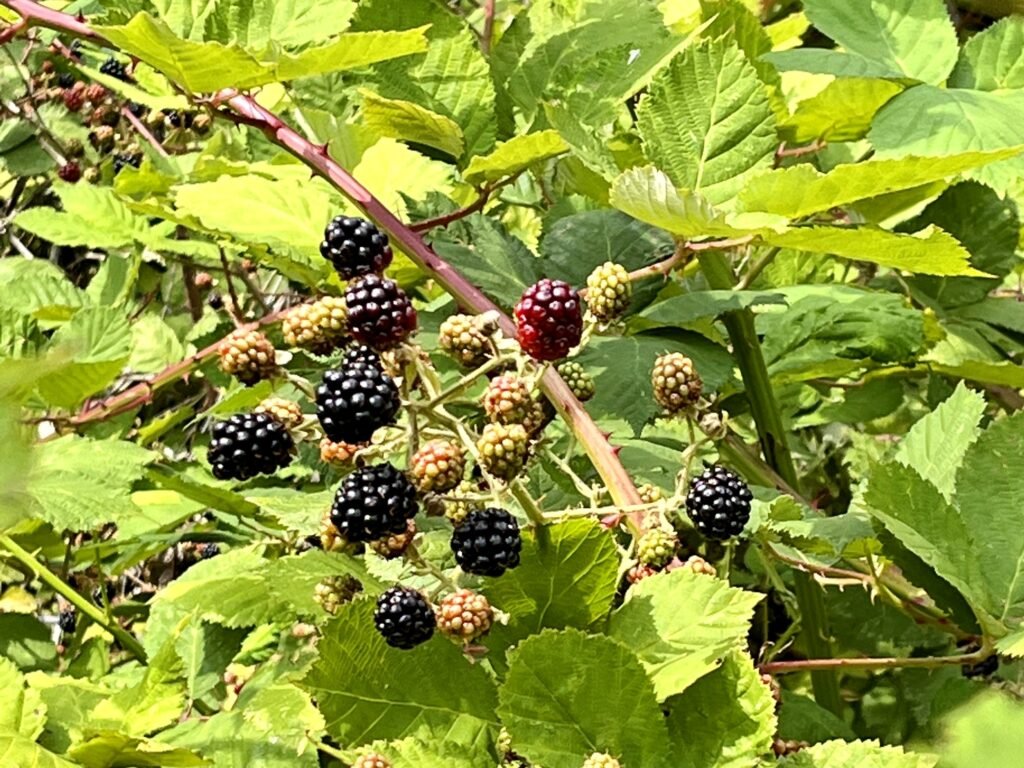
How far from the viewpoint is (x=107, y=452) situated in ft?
Answer: 4.25

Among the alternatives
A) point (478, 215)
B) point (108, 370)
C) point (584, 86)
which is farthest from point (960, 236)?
point (108, 370)

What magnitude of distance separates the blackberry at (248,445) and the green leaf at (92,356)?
59 cm

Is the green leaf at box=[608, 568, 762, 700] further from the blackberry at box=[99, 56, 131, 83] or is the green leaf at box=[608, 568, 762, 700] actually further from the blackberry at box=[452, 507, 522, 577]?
the blackberry at box=[99, 56, 131, 83]

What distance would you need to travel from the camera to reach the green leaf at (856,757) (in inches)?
24.6

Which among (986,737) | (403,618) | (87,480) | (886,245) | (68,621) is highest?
(986,737)

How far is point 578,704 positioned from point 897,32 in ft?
3.11

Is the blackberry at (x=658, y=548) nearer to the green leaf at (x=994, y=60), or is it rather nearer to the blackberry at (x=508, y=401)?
the blackberry at (x=508, y=401)

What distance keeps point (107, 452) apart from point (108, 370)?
111mm

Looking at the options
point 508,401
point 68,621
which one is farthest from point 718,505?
point 68,621

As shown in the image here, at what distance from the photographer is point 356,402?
0.65 meters

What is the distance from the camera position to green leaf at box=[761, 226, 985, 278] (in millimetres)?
782

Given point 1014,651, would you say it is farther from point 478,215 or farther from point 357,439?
point 478,215

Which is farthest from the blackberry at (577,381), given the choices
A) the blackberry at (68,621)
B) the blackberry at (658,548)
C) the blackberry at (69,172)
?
the blackberry at (69,172)

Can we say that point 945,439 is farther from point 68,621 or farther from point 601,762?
point 68,621
